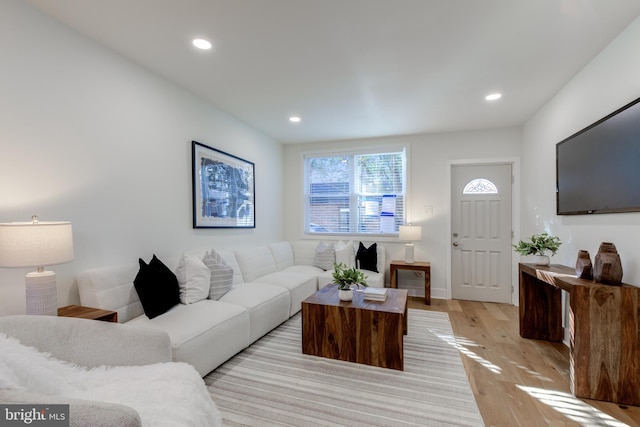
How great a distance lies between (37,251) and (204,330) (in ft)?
3.51

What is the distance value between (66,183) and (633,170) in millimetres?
3826

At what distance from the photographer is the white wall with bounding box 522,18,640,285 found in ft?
6.59

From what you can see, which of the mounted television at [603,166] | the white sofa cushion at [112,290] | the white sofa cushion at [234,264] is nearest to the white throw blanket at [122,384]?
the white sofa cushion at [112,290]

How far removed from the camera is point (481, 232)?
170 inches

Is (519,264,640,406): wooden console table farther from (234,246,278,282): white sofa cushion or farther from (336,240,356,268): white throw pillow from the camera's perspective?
(234,246,278,282): white sofa cushion

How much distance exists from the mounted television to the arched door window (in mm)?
1411

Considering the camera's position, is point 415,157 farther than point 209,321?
Yes

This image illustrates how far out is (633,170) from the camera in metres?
1.90

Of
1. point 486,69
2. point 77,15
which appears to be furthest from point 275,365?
point 486,69

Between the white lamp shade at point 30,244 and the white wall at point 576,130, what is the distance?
3.59 metres

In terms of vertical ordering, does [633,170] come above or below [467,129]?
below

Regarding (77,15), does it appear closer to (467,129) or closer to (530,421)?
(530,421)

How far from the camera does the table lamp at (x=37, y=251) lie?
151 cm

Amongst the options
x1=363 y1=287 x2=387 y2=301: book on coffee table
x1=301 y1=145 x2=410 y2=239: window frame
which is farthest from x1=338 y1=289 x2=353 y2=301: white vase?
x1=301 y1=145 x2=410 y2=239: window frame
